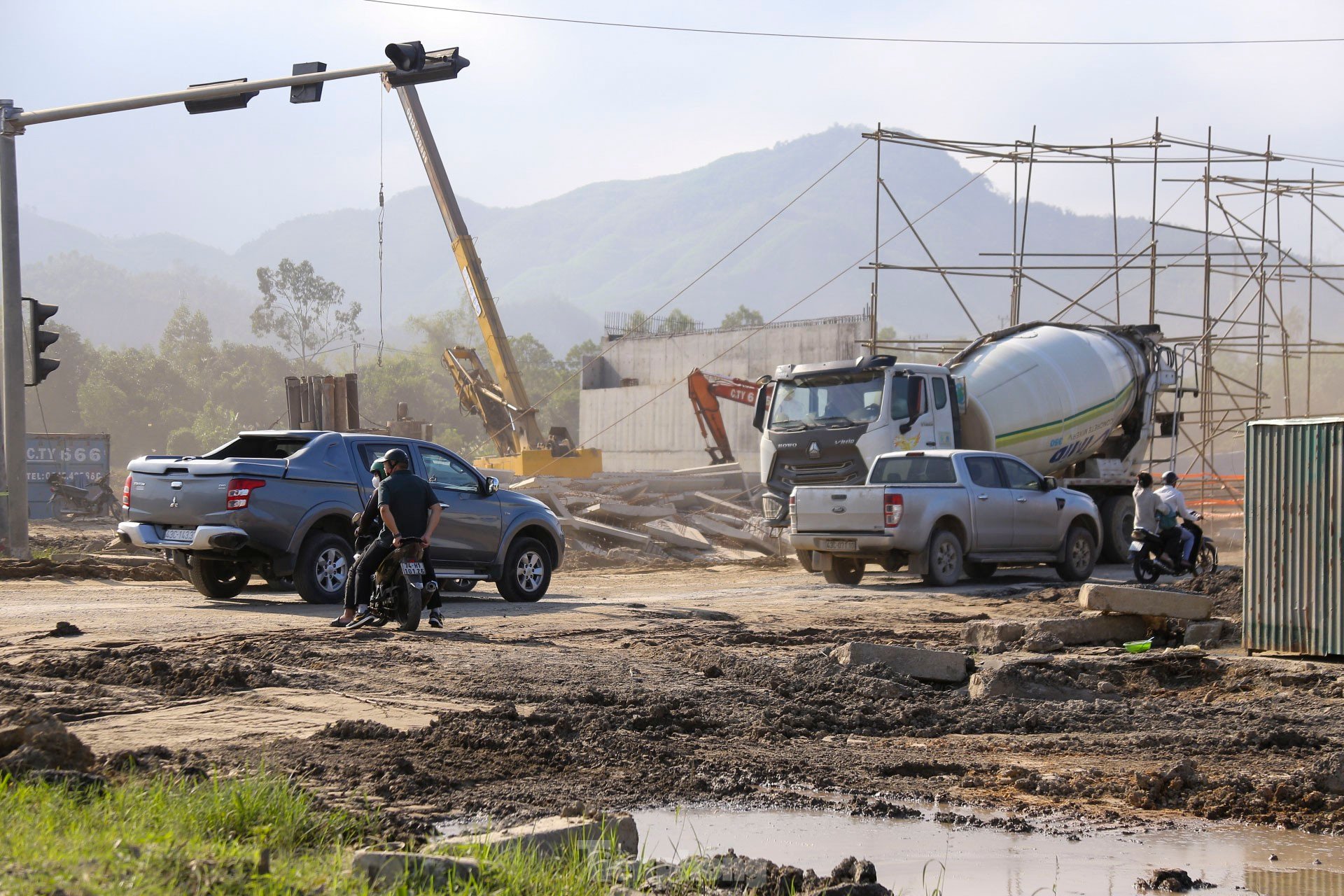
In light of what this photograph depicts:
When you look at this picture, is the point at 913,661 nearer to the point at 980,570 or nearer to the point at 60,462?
the point at 980,570

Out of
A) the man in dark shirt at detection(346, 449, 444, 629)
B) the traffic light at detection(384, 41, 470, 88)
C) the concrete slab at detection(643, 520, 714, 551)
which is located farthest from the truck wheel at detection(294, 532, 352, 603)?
the concrete slab at detection(643, 520, 714, 551)

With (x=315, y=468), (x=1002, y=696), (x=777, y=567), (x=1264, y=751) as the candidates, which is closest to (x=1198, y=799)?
(x=1264, y=751)

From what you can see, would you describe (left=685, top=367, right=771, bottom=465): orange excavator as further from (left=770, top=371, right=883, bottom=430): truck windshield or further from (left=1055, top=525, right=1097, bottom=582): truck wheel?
(left=1055, top=525, right=1097, bottom=582): truck wheel

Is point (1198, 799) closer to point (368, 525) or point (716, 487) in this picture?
point (368, 525)

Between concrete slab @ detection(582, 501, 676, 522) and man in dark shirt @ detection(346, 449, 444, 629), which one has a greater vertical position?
man in dark shirt @ detection(346, 449, 444, 629)

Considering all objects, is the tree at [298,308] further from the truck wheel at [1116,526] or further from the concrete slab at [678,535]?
the truck wheel at [1116,526]

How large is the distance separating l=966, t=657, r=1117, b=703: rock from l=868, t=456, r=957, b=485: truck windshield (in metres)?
8.31

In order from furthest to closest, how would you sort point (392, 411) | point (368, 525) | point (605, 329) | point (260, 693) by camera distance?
1. point (392, 411)
2. point (605, 329)
3. point (368, 525)
4. point (260, 693)

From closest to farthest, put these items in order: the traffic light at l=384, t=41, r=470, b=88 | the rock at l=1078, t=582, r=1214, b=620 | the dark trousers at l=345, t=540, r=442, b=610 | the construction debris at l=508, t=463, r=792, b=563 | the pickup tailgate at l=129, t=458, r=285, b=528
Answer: the dark trousers at l=345, t=540, r=442, b=610
the rock at l=1078, t=582, r=1214, b=620
the pickup tailgate at l=129, t=458, r=285, b=528
the traffic light at l=384, t=41, r=470, b=88
the construction debris at l=508, t=463, r=792, b=563

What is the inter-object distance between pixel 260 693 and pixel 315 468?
5935 millimetres

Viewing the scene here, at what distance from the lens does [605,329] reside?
69000 mm

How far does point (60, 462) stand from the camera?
34.8 m

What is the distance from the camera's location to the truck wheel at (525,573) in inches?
577

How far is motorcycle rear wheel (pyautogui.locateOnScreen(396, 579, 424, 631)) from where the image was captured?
11016 mm
